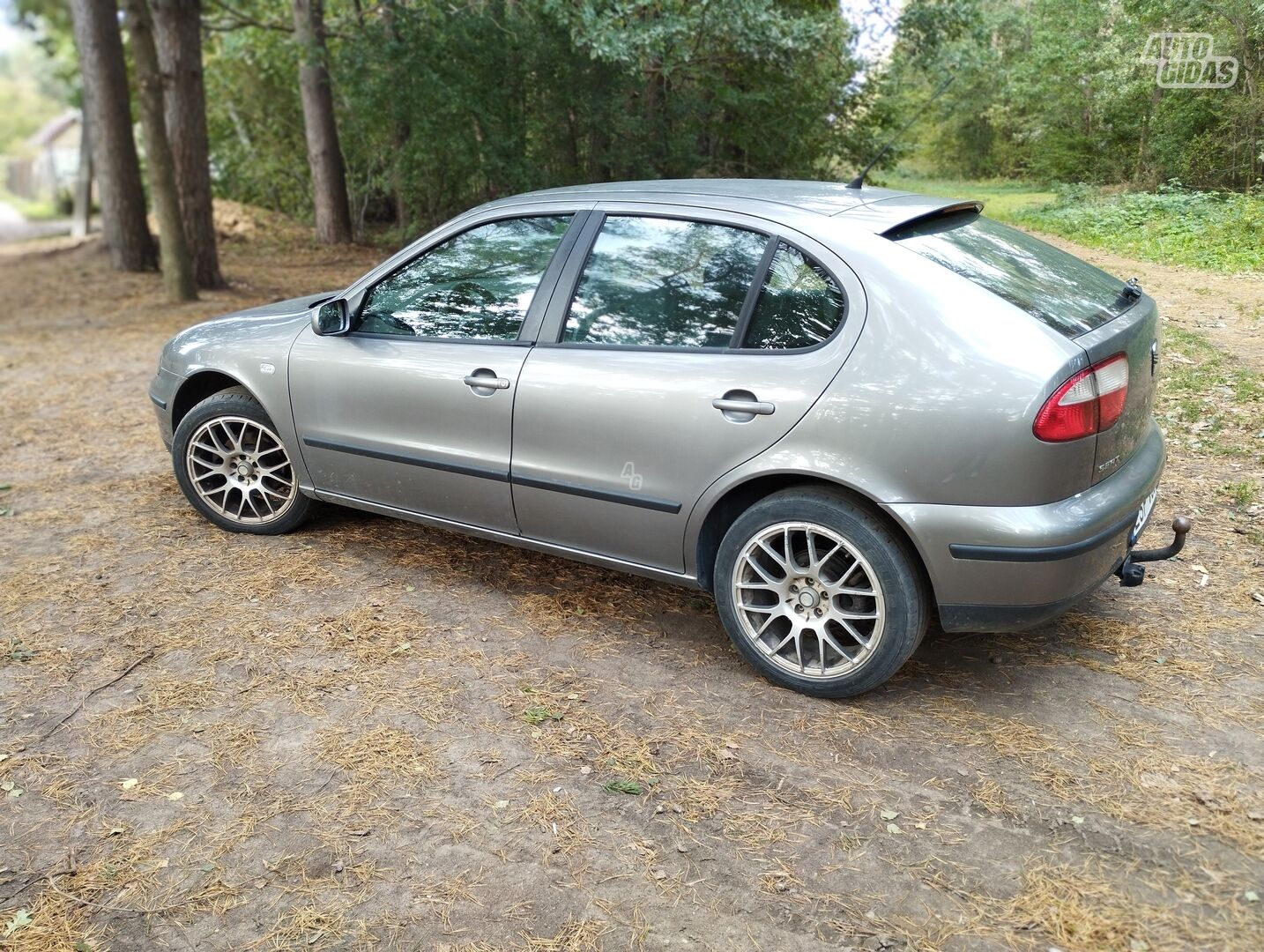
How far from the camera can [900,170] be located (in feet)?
37.1

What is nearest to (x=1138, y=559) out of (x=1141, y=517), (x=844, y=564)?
(x=1141, y=517)

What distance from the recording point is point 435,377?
13.8 feet

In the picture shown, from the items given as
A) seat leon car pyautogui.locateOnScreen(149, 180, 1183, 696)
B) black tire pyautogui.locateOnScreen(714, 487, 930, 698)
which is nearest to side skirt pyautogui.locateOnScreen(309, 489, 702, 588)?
seat leon car pyautogui.locateOnScreen(149, 180, 1183, 696)

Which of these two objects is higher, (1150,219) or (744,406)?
(1150,219)

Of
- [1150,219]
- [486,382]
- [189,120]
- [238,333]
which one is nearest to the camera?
[486,382]

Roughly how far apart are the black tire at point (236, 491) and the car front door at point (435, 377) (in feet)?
1.09

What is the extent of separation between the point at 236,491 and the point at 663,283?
2653 millimetres

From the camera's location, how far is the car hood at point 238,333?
15.8ft

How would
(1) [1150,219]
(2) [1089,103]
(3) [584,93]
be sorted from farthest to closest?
(3) [584,93] → (2) [1089,103] → (1) [1150,219]

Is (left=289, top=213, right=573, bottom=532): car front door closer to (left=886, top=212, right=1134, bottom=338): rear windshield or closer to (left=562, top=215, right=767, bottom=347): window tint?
(left=562, top=215, right=767, bottom=347): window tint

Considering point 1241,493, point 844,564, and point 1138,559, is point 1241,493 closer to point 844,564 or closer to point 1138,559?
point 1138,559

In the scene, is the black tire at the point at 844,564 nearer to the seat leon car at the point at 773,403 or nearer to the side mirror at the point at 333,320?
the seat leon car at the point at 773,403


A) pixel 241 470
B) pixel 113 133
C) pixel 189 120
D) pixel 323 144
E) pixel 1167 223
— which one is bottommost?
pixel 241 470

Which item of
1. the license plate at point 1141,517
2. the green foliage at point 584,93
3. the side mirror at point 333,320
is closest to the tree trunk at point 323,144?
the green foliage at point 584,93
